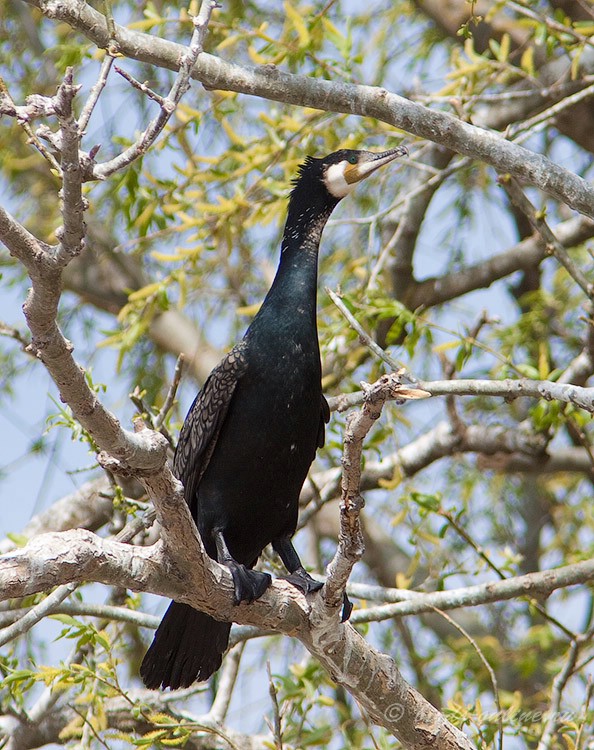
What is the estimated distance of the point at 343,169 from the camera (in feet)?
12.4

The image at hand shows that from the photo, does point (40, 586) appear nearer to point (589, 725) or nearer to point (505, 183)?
point (505, 183)

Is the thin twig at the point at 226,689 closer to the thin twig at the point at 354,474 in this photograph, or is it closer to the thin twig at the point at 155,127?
the thin twig at the point at 354,474

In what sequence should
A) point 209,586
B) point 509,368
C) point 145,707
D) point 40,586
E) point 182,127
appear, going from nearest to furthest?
point 40,586
point 209,586
point 145,707
point 509,368
point 182,127

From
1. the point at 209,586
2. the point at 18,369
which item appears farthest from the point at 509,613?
the point at 209,586

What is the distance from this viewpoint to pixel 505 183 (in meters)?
3.48

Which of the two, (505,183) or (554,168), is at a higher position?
(505,183)

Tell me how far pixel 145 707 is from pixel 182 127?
2314mm

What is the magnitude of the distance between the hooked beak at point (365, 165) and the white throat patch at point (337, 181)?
17 millimetres

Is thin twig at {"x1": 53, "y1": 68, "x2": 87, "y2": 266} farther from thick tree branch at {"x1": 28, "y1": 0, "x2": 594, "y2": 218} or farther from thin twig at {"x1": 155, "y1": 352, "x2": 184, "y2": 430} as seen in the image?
thick tree branch at {"x1": 28, "y1": 0, "x2": 594, "y2": 218}

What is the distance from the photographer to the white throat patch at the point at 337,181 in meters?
3.77

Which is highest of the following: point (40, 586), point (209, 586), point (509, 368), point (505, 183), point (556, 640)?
point (505, 183)

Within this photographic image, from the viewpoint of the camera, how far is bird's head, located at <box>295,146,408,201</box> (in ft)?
12.2

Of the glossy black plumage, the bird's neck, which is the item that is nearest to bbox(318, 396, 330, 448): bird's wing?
the glossy black plumage

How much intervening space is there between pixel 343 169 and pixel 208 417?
3.49 feet
